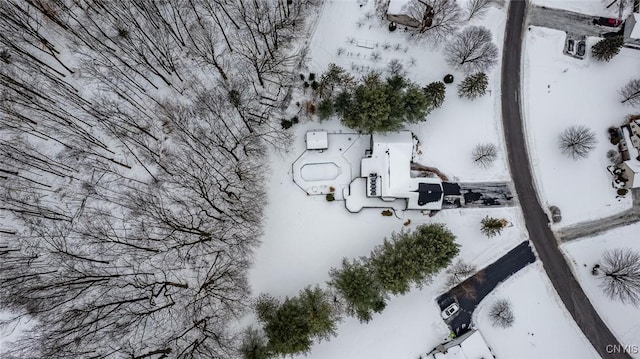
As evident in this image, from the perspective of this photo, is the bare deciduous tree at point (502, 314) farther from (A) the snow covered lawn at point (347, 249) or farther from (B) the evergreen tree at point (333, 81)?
(B) the evergreen tree at point (333, 81)

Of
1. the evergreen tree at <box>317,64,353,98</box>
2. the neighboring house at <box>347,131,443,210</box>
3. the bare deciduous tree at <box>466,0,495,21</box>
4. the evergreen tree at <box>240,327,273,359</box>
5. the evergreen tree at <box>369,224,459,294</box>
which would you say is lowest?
the evergreen tree at <box>240,327,273,359</box>

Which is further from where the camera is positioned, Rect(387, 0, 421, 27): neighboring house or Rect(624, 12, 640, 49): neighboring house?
Rect(387, 0, 421, 27): neighboring house

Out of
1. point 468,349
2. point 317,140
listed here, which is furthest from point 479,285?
point 317,140

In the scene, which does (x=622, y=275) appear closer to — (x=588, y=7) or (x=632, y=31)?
(x=632, y=31)

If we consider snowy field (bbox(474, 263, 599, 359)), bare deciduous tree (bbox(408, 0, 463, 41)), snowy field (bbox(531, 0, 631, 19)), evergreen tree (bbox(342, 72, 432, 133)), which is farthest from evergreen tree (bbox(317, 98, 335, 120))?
snowy field (bbox(531, 0, 631, 19))

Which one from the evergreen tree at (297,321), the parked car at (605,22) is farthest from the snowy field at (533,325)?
the parked car at (605,22)

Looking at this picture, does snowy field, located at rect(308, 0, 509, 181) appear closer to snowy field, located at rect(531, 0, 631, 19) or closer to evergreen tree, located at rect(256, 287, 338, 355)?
snowy field, located at rect(531, 0, 631, 19)
